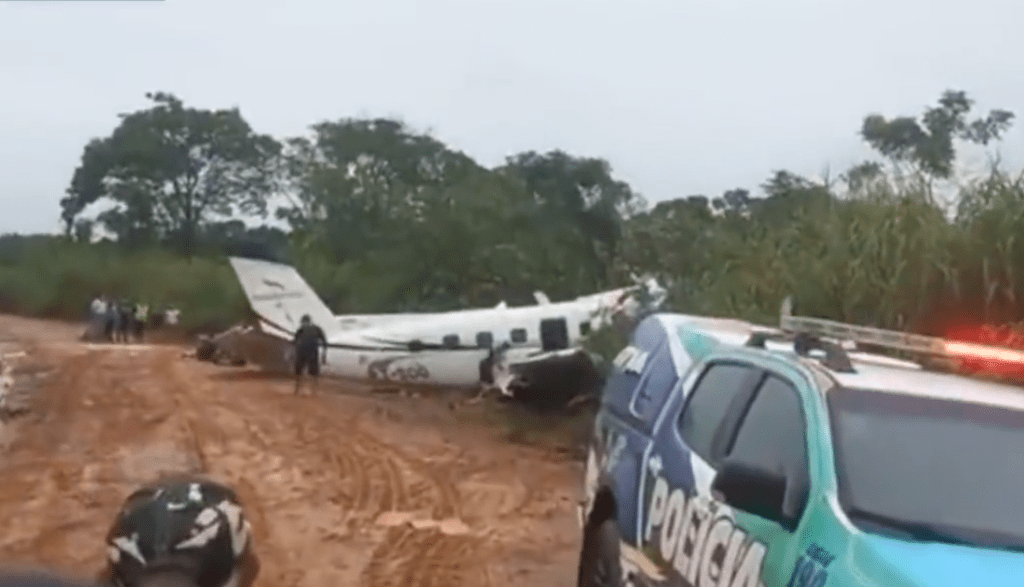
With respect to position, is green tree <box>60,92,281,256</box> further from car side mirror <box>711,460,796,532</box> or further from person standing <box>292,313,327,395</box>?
car side mirror <box>711,460,796,532</box>

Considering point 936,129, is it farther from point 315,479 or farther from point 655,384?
point 655,384

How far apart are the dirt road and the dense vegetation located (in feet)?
9.97

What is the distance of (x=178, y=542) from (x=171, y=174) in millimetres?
77113

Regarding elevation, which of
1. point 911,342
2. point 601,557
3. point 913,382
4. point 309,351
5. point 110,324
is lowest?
point 110,324

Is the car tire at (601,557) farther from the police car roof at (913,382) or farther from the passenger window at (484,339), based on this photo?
the passenger window at (484,339)

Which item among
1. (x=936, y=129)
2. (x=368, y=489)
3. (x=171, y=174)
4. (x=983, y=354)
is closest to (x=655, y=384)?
(x=983, y=354)

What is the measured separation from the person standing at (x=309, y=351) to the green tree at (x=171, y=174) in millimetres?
52066

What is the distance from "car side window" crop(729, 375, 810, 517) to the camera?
17.5ft

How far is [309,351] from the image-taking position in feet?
96.6

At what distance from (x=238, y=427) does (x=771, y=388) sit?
1717cm

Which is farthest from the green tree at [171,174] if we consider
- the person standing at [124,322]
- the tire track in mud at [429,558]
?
the tire track in mud at [429,558]

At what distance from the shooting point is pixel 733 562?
554cm

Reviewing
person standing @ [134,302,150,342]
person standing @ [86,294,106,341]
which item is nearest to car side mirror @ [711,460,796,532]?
person standing @ [86,294,106,341]

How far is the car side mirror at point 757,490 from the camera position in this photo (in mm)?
5176
